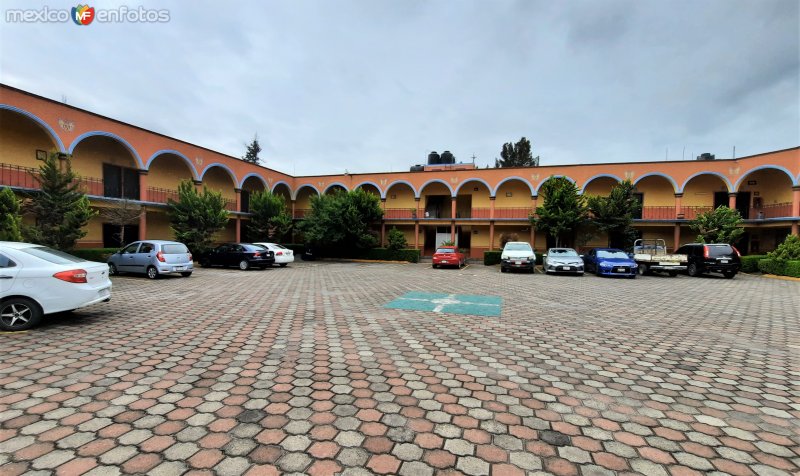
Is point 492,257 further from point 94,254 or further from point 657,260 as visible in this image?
point 94,254

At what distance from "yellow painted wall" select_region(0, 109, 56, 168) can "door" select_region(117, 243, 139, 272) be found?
828 centimetres

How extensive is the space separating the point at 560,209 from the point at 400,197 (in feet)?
45.3

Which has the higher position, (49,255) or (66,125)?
(66,125)

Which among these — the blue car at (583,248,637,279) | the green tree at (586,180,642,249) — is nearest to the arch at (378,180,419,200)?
the green tree at (586,180,642,249)

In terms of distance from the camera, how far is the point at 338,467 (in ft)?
7.41

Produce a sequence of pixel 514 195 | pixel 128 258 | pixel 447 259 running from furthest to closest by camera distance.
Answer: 1. pixel 514 195
2. pixel 447 259
3. pixel 128 258

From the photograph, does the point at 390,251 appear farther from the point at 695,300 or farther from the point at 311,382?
the point at 311,382

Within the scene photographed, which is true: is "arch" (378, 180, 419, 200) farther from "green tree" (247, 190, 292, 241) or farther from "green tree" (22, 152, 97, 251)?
"green tree" (22, 152, 97, 251)

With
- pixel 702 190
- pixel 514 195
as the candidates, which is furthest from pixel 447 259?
pixel 702 190

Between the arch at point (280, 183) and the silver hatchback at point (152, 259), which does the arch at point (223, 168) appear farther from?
the silver hatchback at point (152, 259)

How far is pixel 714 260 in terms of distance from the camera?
52.3ft

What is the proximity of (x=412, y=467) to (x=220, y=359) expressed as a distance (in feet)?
9.84

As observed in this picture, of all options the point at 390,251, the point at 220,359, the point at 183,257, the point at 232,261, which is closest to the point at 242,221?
the point at 232,261

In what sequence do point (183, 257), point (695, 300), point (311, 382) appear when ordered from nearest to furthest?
point (311, 382) < point (695, 300) < point (183, 257)
